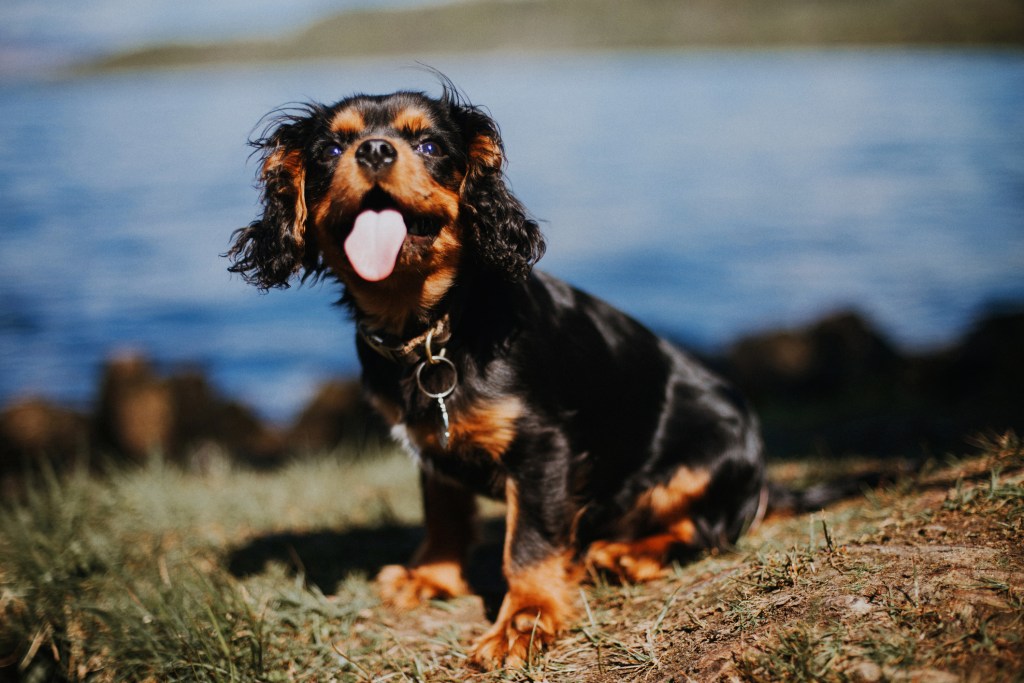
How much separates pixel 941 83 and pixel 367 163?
3582 centimetres

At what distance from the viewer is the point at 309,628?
2.94m

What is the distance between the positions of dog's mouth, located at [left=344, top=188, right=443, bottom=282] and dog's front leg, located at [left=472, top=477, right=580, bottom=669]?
2.96 feet

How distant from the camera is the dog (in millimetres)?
2764

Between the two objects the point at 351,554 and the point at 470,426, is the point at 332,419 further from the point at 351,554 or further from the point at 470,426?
the point at 470,426

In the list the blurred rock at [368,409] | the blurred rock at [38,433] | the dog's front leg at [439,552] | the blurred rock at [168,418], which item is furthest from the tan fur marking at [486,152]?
the blurred rock at [38,433]

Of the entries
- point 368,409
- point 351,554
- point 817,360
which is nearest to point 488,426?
point 351,554

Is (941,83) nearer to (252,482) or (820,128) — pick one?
(820,128)

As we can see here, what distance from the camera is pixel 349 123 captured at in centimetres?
290

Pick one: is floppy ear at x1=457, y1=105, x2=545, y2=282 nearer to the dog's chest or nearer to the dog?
the dog

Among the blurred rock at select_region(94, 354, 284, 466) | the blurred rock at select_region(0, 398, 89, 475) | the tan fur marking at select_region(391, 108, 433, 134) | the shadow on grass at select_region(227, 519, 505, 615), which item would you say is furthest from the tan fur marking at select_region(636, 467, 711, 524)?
the blurred rock at select_region(0, 398, 89, 475)

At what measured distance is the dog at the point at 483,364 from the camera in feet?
9.07

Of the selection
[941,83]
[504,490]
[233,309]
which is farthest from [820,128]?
[504,490]

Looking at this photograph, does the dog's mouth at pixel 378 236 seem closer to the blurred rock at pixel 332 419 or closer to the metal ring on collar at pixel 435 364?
the metal ring on collar at pixel 435 364

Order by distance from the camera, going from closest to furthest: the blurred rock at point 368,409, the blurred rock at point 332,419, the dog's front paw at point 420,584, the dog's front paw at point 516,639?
the dog's front paw at point 516,639, the dog's front paw at point 420,584, the blurred rock at point 368,409, the blurred rock at point 332,419
